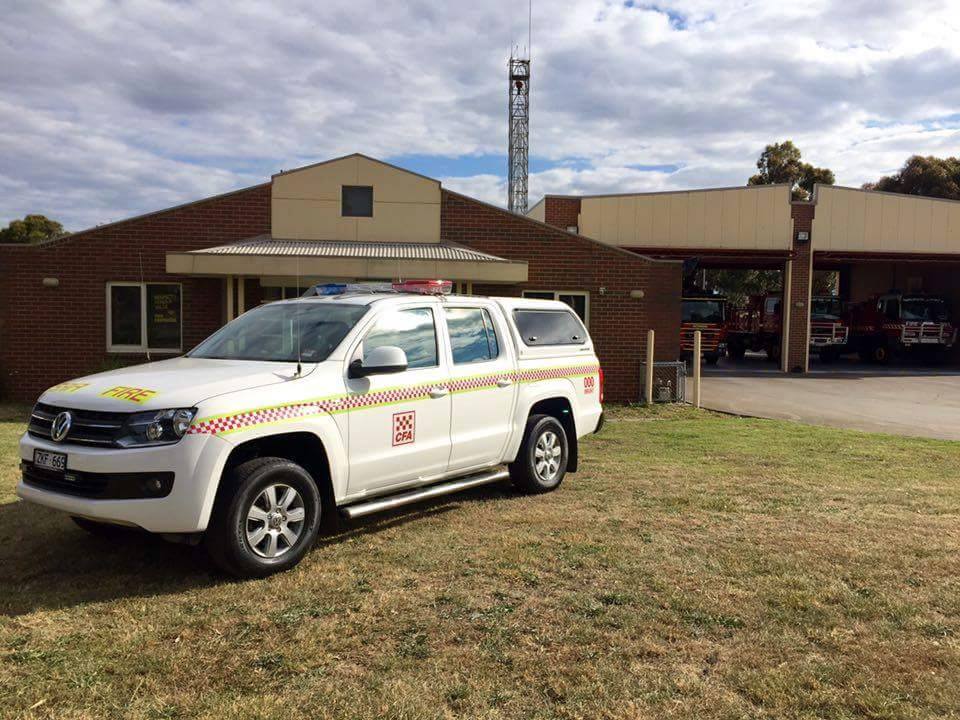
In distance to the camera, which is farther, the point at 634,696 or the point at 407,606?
the point at 407,606

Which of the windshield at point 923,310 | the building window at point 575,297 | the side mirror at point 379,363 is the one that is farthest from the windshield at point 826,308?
the side mirror at point 379,363

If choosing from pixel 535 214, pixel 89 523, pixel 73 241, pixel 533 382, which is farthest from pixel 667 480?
pixel 535 214

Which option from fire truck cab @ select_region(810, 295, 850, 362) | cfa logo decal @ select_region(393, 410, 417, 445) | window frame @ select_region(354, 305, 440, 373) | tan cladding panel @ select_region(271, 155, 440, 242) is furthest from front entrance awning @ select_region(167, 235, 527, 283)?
fire truck cab @ select_region(810, 295, 850, 362)

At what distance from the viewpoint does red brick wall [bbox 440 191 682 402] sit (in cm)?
1591

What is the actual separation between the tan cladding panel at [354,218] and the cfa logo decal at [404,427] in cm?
1036

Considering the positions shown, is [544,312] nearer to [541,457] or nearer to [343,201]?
[541,457]

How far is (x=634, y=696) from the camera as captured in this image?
329 cm

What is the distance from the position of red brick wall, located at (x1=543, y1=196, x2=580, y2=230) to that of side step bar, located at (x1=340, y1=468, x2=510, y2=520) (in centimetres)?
1679

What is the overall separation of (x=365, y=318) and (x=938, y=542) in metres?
4.31

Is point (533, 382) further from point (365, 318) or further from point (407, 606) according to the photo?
point (407, 606)

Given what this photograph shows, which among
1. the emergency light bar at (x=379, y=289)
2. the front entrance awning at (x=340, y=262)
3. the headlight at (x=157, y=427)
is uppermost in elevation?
the front entrance awning at (x=340, y=262)

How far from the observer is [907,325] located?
28.1 metres

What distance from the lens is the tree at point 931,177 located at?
40656 mm

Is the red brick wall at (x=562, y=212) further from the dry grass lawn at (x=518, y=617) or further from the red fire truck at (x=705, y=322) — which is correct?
the dry grass lawn at (x=518, y=617)
